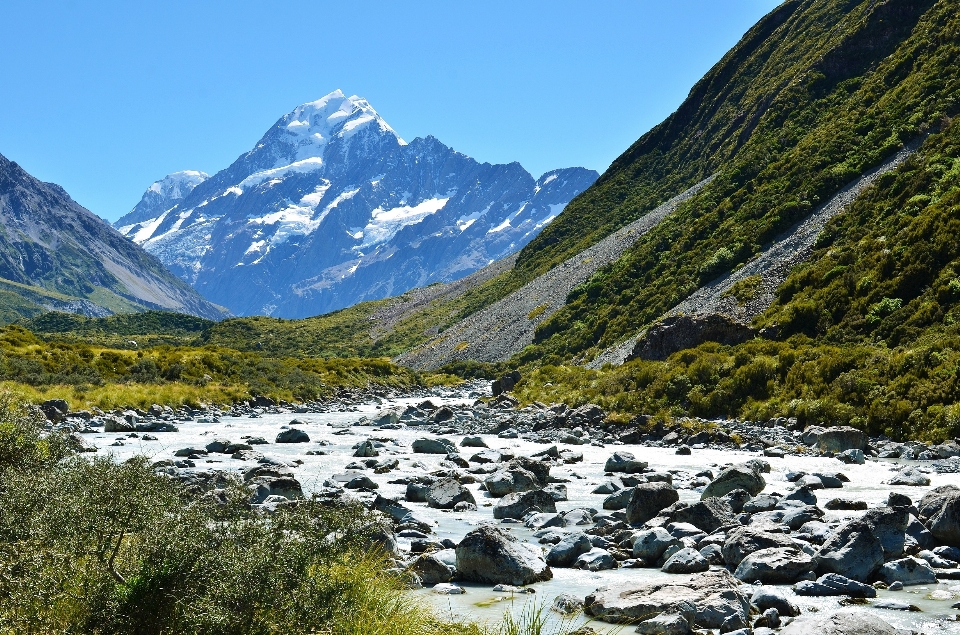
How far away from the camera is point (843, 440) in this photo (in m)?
24.8

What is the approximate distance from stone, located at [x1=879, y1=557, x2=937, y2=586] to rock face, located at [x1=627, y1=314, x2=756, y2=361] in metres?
33.1

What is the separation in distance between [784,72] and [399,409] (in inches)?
2988

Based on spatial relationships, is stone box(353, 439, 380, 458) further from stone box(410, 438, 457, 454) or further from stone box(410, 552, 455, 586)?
stone box(410, 552, 455, 586)

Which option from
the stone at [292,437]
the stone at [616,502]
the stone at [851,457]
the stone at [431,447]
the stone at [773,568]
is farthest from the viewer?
the stone at [292,437]

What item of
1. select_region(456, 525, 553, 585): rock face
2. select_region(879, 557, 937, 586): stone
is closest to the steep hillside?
select_region(879, 557, 937, 586): stone

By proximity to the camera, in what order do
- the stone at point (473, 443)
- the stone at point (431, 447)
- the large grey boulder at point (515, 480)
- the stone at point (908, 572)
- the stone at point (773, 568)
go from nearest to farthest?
the stone at point (908, 572)
the stone at point (773, 568)
the large grey boulder at point (515, 480)
the stone at point (431, 447)
the stone at point (473, 443)

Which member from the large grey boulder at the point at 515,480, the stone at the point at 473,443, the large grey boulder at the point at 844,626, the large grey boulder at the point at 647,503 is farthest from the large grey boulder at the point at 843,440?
the large grey boulder at the point at 844,626

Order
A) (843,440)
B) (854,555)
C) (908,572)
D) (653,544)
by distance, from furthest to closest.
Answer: (843,440)
(653,544)
(854,555)
(908,572)

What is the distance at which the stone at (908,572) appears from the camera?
1061 centimetres

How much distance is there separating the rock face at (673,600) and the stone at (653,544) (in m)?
2.20

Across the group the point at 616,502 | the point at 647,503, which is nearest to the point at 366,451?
the point at 616,502

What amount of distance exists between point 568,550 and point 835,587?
4072 mm

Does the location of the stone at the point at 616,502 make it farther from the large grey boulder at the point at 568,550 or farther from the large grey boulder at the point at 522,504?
the large grey boulder at the point at 568,550

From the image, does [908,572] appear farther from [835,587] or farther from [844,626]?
[844,626]
